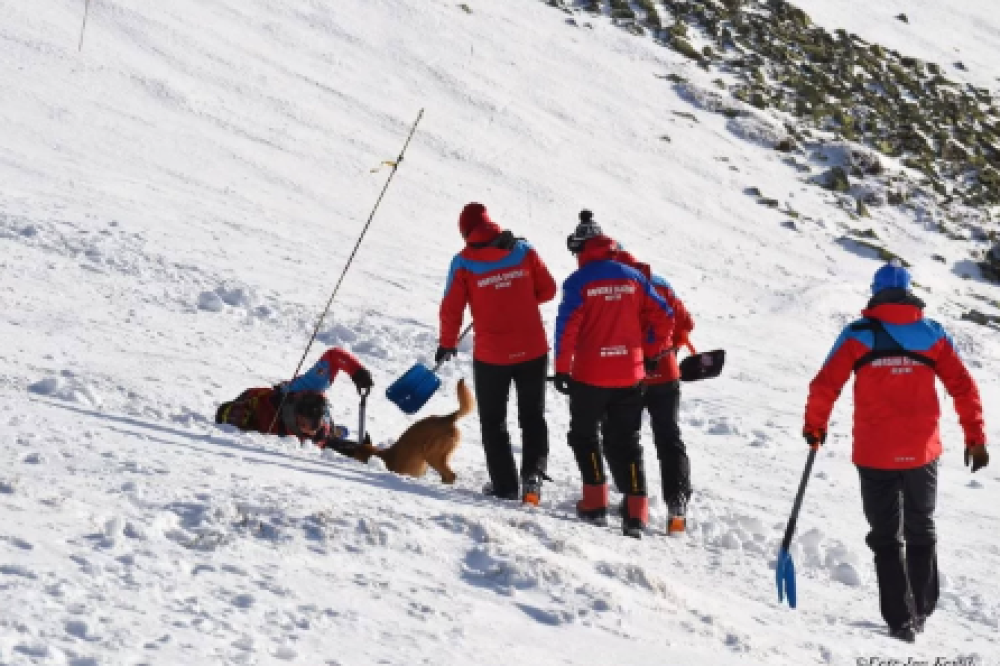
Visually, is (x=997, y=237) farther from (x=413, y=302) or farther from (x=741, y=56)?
(x=413, y=302)

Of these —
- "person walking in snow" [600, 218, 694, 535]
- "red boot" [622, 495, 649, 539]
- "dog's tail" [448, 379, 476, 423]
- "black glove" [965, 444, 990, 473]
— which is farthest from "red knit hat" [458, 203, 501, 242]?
"black glove" [965, 444, 990, 473]

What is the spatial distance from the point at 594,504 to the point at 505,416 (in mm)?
774

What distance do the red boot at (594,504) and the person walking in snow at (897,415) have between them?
4.75 feet

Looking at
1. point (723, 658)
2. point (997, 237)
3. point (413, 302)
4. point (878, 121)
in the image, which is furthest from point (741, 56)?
point (723, 658)

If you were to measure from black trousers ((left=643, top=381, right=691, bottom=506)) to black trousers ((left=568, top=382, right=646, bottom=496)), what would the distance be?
359 millimetres

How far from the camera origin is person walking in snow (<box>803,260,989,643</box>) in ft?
18.5

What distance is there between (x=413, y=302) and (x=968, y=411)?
24.5ft

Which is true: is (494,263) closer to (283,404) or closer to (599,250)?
(599,250)

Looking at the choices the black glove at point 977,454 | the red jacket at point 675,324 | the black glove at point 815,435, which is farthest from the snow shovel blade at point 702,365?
the black glove at point 977,454

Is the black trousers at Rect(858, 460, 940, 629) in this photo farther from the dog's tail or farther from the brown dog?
the brown dog

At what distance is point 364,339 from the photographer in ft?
35.2

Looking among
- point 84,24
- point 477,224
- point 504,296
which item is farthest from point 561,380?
point 84,24

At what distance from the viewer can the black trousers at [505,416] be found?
6.99 m

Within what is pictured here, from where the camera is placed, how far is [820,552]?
718cm
